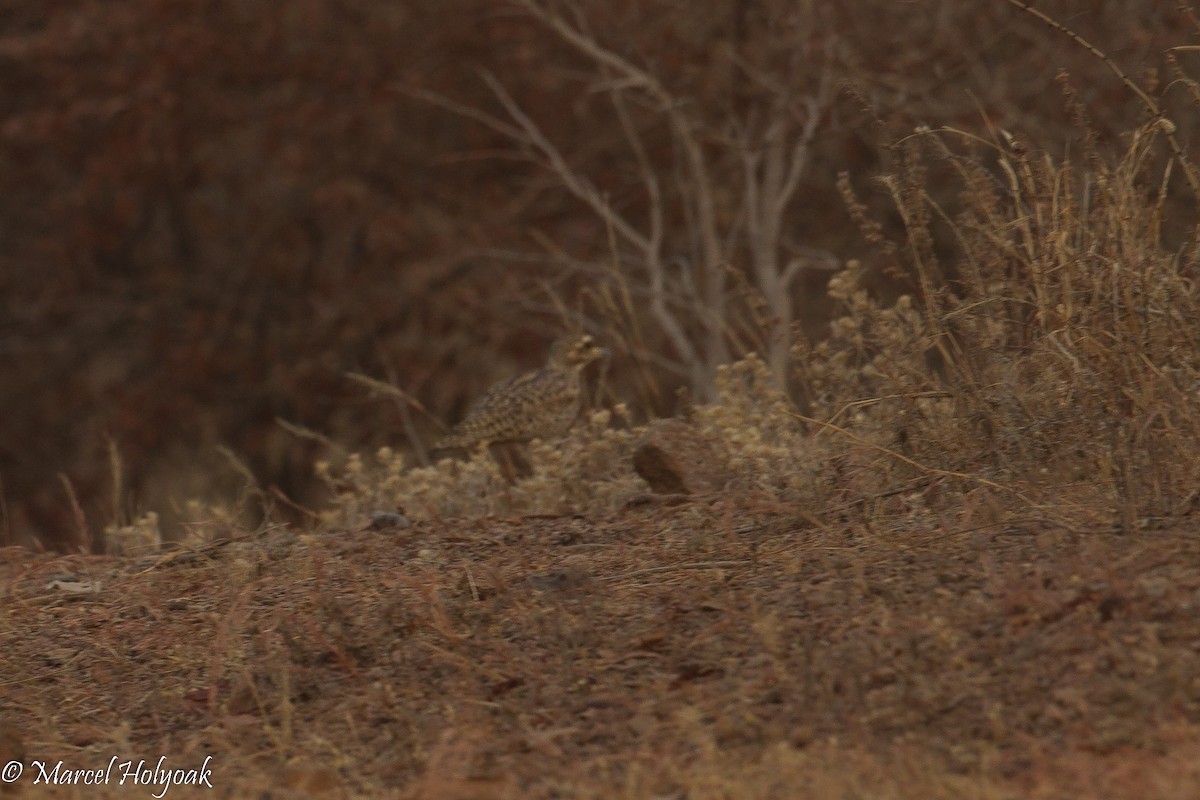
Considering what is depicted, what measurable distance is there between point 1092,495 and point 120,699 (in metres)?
2.41

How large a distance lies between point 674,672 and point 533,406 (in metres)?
3.93

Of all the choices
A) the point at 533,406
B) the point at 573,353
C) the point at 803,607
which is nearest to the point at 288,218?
the point at 573,353

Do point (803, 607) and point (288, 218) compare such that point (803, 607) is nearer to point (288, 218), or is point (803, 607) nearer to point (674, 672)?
point (674, 672)

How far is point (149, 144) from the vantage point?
13.3m

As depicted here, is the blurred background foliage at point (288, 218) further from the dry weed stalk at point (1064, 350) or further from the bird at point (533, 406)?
the dry weed stalk at point (1064, 350)

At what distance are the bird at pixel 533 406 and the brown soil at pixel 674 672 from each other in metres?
2.73

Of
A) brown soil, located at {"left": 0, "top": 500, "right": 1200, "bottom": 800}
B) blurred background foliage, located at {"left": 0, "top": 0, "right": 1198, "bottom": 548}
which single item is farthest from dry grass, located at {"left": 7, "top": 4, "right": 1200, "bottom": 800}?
blurred background foliage, located at {"left": 0, "top": 0, "right": 1198, "bottom": 548}

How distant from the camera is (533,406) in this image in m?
7.91

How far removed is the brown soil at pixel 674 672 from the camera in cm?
357

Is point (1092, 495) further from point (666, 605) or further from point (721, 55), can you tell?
point (721, 55)

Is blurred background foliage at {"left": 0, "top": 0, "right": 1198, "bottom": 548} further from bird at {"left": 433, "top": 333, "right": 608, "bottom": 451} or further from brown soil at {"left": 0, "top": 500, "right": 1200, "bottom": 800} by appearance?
brown soil at {"left": 0, "top": 500, "right": 1200, "bottom": 800}

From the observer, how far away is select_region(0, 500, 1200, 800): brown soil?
11.7 ft

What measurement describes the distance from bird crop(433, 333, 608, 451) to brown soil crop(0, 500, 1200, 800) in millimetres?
2726

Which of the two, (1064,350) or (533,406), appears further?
(533,406)
